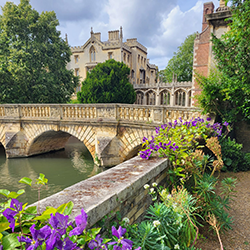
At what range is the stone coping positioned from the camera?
1718mm

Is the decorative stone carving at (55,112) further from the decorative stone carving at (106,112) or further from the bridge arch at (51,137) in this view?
the decorative stone carving at (106,112)

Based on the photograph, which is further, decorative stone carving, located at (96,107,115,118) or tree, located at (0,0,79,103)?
tree, located at (0,0,79,103)

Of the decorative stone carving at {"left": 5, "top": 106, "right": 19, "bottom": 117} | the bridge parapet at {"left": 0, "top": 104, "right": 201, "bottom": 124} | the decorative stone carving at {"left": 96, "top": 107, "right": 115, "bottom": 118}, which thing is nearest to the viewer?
the bridge parapet at {"left": 0, "top": 104, "right": 201, "bottom": 124}

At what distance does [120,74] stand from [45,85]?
448 inches

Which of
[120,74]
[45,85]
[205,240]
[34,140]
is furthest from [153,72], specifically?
[205,240]

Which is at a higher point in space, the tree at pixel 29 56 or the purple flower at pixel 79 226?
the tree at pixel 29 56

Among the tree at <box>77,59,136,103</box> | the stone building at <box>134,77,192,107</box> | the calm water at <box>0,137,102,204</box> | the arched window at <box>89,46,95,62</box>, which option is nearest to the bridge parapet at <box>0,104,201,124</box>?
the calm water at <box>0,137,102,204</box>

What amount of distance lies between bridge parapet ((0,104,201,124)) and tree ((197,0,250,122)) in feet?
3.41

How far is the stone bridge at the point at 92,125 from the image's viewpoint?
8.58 m

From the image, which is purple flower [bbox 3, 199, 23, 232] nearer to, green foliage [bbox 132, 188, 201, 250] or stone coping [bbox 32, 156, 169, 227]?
stone coping [bbox 32, 156, 169, 227]

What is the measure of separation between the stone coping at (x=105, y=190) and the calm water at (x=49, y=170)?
21.8ft

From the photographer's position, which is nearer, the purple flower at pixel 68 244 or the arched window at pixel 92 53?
the purple flower at pixel 68 244

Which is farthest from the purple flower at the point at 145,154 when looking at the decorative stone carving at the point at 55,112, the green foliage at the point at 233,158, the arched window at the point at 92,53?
the arched window at the point at 92,53

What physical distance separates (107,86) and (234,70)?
17.9 m
